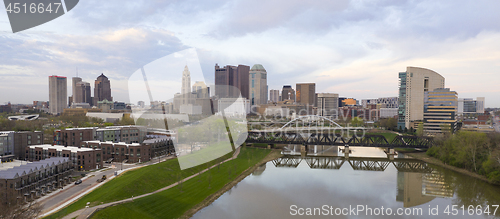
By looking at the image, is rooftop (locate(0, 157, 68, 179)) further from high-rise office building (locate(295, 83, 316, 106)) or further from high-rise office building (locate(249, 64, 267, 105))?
high-rise office building (locate(295, 83, 316, 106))

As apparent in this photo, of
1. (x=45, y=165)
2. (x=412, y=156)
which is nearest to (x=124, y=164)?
(x=45, y=165)

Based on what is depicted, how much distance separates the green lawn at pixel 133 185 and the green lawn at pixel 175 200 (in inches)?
36.1

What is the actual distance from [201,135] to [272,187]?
1752 cm

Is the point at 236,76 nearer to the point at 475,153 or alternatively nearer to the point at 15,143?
the point at 15,143

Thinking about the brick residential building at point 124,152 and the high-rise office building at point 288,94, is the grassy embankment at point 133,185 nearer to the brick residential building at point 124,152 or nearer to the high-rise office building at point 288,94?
the brick residential building at point 124,152

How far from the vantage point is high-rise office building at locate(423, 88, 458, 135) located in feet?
148

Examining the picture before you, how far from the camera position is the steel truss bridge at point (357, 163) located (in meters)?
27.5

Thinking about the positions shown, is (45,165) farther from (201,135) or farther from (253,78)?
(253,78)

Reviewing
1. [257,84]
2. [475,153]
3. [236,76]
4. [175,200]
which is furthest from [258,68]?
[175,200]

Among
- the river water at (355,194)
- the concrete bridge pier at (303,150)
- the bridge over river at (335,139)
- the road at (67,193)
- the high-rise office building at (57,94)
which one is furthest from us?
the high-rise office building at (57,94)

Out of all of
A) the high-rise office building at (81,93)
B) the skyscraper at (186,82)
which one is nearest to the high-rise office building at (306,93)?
the high-rise office building at (81,93)

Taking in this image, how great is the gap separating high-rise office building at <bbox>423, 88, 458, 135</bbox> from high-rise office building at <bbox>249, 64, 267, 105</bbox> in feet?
332

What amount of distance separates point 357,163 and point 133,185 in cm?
2378

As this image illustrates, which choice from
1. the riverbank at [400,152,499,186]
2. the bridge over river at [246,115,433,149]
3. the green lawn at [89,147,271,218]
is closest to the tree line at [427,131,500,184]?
the riverbank at [400,152,499,186]
